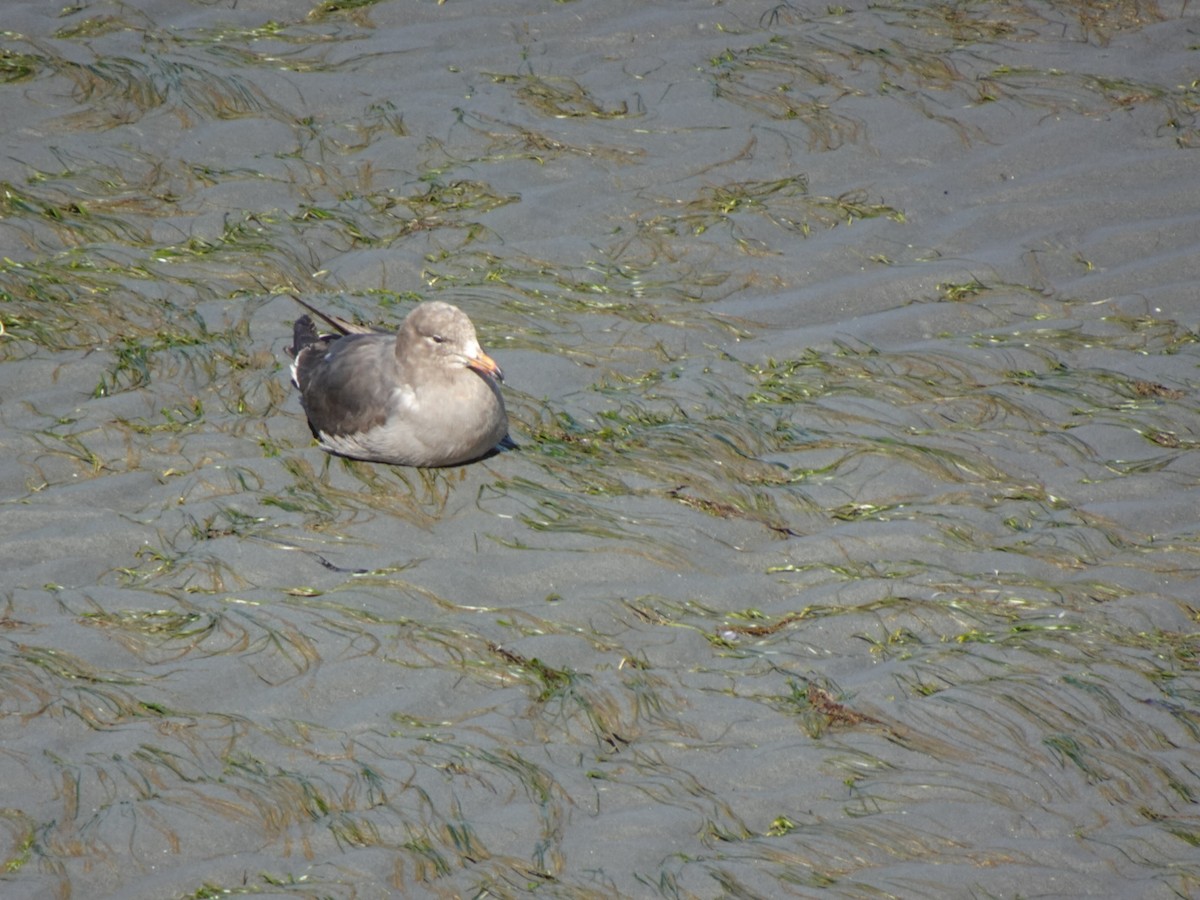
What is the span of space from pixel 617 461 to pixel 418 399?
2.53 ft

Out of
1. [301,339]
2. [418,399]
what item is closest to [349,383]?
[418,399]

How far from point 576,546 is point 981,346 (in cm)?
223

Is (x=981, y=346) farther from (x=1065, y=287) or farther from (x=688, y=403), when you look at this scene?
(x=688, y=403)

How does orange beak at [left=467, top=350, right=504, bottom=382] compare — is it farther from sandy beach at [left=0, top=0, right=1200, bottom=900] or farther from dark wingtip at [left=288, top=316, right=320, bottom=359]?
dark wingtip at [left=288, top=316, right=320, bottom=359]

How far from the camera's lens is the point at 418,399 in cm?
509

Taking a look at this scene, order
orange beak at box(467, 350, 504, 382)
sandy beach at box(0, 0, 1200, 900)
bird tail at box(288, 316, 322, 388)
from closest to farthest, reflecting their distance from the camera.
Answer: sandy beach at box(0, 0, 1200, 900), orange beak at box(467, 350, 504, 382), bird tail at box(288, 316, 322, 388)

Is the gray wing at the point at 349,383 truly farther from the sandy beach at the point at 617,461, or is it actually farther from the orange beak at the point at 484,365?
the orange beak at the point at 484,365

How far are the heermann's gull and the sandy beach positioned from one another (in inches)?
4.9

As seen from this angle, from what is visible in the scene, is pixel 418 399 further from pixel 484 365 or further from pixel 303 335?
pixel 303 335

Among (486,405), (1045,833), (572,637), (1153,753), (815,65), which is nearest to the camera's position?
(1045,833)

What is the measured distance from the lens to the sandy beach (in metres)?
3.60

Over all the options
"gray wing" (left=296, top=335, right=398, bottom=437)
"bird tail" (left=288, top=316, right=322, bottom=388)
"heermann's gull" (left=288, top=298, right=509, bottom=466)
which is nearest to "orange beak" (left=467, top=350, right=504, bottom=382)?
"heermann's gull" (left=288, top=298, right=509, bottom=466)

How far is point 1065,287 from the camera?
6328 millimetres

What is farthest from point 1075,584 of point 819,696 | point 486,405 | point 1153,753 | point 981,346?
point 486,405
